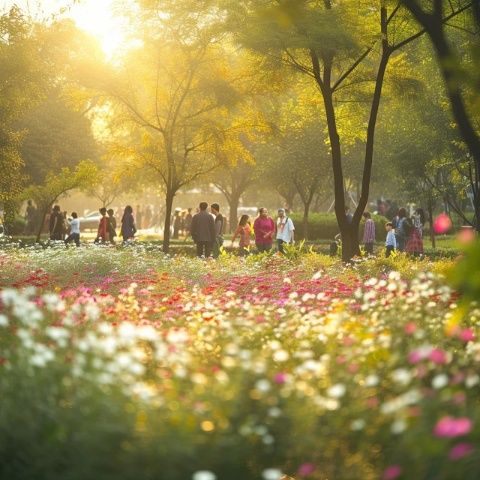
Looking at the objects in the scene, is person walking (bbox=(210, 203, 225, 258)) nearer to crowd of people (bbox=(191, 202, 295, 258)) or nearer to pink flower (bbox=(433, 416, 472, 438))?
crowd of people (bbox=(191, 202, 295, 258))

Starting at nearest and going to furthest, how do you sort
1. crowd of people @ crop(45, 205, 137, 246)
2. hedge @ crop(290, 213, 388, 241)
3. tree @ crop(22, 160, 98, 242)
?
crowd of people @ crop(45, 205, 137, 246)
tree @ crop(22, 160, 98, 242)
hedge @ crop(290, 213, 388, 241)

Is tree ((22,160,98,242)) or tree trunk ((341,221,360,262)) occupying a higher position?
tree ((22,160,98,242))

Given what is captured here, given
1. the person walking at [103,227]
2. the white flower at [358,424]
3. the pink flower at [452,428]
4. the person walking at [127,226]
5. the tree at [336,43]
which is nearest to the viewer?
the pink flower at [452,428]

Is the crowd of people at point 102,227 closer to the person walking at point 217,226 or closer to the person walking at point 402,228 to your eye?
the person walking at point 217,226

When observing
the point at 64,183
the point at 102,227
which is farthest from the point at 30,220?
the point at 102,227

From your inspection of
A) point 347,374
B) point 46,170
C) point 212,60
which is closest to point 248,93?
point 212,60

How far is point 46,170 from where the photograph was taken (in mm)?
46969

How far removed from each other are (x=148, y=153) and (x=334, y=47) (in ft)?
26.9

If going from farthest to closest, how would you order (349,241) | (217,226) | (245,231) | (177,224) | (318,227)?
1. (177,224)
2. (318,227)
3. (217,226)
4. (245,231)
5. (349,241)

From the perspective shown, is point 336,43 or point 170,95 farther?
point 170,95

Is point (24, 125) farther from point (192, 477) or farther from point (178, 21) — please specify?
point (192, 477)

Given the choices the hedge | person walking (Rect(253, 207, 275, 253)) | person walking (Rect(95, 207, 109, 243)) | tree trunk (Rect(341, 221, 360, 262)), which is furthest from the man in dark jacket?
the hedge

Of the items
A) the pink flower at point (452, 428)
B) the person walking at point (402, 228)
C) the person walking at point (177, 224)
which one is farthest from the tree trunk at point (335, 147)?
the person walking at point (177, 224)

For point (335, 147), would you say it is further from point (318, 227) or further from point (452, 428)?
point (318, 227)
